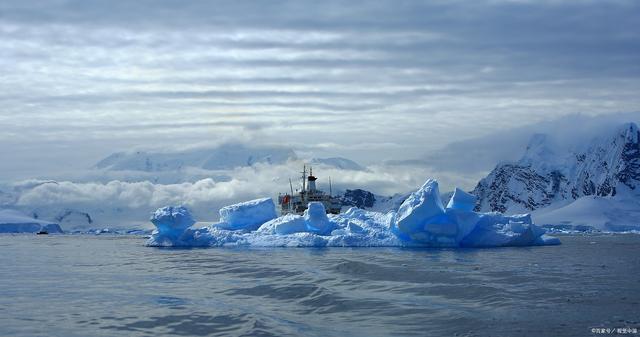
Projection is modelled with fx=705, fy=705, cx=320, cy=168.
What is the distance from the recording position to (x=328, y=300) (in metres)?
18.6

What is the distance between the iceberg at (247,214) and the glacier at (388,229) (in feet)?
13.3

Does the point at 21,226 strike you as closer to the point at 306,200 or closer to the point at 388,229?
the point at 306,200

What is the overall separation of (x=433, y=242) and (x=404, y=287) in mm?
23283

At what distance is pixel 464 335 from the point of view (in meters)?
13.9

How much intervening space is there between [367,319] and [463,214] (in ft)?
91.8

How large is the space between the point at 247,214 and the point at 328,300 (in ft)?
120

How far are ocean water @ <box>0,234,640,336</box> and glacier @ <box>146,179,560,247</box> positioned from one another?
42.8 feet

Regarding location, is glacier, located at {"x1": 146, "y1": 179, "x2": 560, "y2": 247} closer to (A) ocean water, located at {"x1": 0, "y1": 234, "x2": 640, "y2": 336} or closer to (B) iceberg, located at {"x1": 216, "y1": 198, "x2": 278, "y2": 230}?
(B) iceberg, located at {"x1": 216, "y1": 198, "x2": 278, "y2": 230}

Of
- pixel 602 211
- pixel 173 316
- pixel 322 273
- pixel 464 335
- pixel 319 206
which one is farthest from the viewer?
pixel 602 211

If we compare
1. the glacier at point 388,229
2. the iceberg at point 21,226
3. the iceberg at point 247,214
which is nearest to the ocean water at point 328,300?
the glacier at point 388,229

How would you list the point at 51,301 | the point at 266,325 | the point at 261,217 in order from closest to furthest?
1. the point at 266,325
2. the point at 51,301
3. the point at 261,217

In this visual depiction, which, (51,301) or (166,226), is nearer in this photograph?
(51,301)

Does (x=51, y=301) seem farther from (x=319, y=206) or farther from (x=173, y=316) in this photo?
(x=319, y=206)

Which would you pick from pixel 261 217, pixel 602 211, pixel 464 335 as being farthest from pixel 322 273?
pixel 602 211
